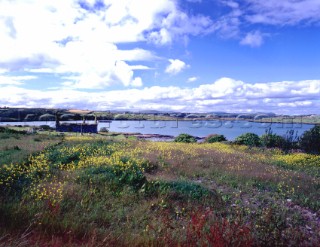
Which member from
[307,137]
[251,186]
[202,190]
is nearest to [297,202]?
[251,186]

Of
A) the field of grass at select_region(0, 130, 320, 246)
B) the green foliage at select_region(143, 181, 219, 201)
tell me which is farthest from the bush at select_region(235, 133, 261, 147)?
the green foliage at select_region(143, 181, 219, 201)

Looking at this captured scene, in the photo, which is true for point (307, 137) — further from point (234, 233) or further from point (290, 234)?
point (234, 233)

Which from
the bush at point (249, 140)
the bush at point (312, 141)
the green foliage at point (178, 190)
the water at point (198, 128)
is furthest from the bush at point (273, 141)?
the green foliage at point (178, 190)

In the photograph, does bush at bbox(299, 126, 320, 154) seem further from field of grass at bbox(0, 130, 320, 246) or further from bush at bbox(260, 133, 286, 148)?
field of grass at bbox(0, 130, 320, 246)

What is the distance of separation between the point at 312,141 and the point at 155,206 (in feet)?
73.1

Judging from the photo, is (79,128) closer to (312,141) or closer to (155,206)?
(312,141)

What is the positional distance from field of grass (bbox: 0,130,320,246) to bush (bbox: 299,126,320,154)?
46.5 ft

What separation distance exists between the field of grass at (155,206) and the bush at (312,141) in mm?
14174

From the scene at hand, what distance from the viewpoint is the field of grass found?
565 cm

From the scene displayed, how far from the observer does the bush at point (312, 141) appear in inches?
1060

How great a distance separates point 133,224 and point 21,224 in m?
2.23

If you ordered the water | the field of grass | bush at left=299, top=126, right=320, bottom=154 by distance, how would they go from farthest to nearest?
1. the water
2. bush at left=299, top=126, right=320, bottom=154
3. the field of grass

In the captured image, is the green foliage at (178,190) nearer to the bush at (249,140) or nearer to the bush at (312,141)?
the bush at (312,141)

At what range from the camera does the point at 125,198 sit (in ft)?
28.6
